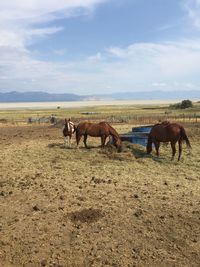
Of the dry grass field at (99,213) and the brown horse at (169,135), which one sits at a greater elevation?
the brown horse at (169,135)

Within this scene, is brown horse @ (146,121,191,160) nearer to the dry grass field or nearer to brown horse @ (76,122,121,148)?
the dry grass field

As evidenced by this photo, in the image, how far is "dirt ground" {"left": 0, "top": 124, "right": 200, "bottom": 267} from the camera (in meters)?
8.59

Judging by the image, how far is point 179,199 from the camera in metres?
11.9

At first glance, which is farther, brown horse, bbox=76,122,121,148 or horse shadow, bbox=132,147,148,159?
brown horse, bbox=76,122,121,148

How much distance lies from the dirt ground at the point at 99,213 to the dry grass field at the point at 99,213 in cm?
2

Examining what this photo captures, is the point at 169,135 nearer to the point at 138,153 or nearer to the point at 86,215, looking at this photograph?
the point at 138,153

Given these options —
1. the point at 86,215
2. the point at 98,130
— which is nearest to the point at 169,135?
the point at 98,130

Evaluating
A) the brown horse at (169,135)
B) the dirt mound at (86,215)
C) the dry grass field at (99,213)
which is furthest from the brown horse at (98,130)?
the dirt mound at (86,215)

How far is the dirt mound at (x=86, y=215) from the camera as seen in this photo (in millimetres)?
10305

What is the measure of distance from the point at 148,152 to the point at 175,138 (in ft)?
4.86

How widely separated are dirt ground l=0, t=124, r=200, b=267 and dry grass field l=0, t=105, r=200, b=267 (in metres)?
0.02

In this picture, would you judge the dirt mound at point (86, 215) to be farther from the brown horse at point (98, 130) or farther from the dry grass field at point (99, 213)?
the brown horse at point (98, 130)

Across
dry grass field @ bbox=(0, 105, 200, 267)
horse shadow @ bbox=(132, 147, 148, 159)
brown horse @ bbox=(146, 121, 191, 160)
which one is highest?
brown horse @ bbox=(146, 121, 191, 160)

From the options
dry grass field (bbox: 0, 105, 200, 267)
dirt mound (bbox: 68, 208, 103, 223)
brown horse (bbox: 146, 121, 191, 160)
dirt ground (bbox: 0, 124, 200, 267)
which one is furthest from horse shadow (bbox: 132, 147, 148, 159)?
dirt mound (bbox: 68, 208, 103, 223)
